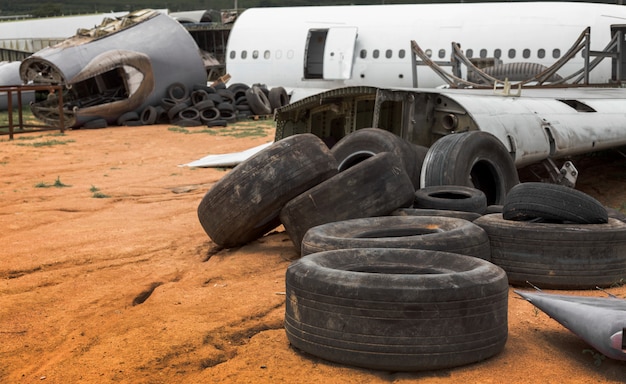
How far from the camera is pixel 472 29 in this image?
24.4 metres

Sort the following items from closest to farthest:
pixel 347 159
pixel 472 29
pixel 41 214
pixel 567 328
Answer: pixel 567 328, pixel 347 159, pixel 41 214, pixel 472 29

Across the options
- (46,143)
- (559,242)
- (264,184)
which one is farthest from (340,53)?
(559,242)

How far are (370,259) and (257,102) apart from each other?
2124 cm

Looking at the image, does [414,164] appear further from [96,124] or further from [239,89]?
[239,89]

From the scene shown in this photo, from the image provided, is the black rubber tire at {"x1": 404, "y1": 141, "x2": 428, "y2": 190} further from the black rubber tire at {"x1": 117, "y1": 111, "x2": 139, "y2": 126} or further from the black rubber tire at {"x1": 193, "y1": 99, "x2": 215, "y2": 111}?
the black rubber tire at {"x1": 117, "y1": 111, "x2": 139, "y2": 126}

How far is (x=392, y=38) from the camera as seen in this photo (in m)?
25.5

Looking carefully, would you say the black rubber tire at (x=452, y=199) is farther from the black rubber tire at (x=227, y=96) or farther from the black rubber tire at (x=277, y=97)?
the black rubber tire at (x=277, y=97)

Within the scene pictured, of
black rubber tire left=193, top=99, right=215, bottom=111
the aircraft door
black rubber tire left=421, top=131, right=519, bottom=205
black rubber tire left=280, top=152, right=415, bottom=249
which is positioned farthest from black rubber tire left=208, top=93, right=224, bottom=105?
black rubber tire left=280, top=152, right=415, bottom=249

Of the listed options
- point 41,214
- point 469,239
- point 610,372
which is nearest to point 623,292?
point 469,239

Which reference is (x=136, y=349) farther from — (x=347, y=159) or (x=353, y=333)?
(x=347, y=159)

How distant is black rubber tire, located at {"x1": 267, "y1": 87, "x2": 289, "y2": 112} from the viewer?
26.5 m

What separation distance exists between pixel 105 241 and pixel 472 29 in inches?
740

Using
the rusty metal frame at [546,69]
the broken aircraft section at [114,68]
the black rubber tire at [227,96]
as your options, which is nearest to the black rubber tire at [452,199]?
the rusty metal frame at [546,69]

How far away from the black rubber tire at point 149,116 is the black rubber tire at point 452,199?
1770 centimetres
